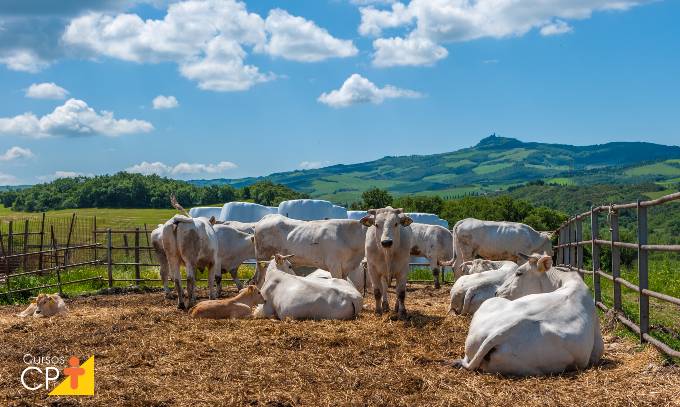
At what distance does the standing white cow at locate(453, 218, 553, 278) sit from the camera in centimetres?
1945

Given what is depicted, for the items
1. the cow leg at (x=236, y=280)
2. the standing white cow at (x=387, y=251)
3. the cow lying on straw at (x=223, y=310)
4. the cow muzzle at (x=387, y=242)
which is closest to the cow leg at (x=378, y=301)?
the standing white cow at (x=387, y=251)

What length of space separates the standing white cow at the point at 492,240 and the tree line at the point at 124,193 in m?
60.5

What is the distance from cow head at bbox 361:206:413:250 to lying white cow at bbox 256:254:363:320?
99cm

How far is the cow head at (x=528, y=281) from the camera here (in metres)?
8.51

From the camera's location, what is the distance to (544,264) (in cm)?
838

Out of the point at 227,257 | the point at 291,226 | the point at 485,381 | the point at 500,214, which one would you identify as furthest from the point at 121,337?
the point at 500,214

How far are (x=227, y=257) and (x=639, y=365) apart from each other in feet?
40.8

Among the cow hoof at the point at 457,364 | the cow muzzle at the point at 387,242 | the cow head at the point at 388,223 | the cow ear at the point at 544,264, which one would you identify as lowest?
the cow hoof at the point at 457,364

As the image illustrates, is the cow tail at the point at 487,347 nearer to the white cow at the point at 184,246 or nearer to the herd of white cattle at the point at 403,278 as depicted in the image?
the herd of white cattle at the point at 403,278

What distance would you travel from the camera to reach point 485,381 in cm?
609

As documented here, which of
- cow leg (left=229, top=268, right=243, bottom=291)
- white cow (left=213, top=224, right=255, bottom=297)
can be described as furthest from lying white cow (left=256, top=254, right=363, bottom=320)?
white cow (left=213, top=224, right=255, bottom=297)

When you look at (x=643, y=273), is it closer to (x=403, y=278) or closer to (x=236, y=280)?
(x=403, y=278)

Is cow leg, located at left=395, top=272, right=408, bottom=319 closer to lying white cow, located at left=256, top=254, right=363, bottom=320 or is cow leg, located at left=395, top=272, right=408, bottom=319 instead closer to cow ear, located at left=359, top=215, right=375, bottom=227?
lying white cow, located at left=256, top=254, right=363, bottom=320

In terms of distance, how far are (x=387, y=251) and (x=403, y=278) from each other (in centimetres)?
52
